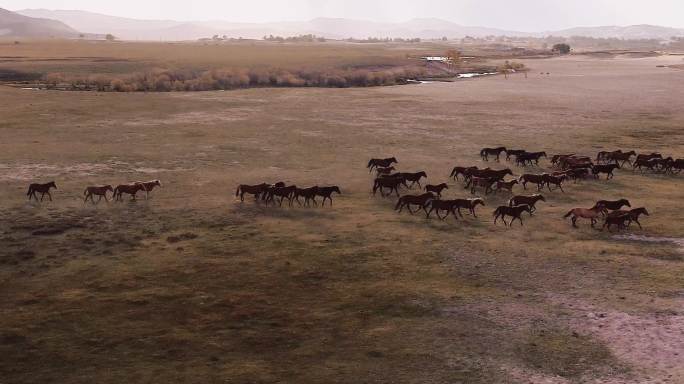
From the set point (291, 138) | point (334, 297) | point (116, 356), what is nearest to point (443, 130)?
point (291, 138)

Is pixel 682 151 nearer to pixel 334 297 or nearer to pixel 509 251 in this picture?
pixel 509 251

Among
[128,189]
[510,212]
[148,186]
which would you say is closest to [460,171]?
[510,212]

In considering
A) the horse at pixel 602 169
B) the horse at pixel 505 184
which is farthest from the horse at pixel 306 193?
the horse at pixel 602 169

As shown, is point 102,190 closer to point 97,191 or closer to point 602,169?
point 97,191

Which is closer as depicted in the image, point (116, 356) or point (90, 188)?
point (116, 356)

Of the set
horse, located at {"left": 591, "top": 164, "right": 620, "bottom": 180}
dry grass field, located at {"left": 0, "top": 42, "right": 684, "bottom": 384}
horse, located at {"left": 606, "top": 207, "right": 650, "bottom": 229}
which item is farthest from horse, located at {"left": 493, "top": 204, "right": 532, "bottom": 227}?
horse, located at {"left": 591, "top": 164, "right": 620, "bottom": 180}

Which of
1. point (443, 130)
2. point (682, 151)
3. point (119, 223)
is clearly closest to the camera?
point (119, 223)

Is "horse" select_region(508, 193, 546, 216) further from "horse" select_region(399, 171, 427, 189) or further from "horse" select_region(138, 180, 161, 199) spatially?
"horse" select_region(138, 180, 161, 199)
